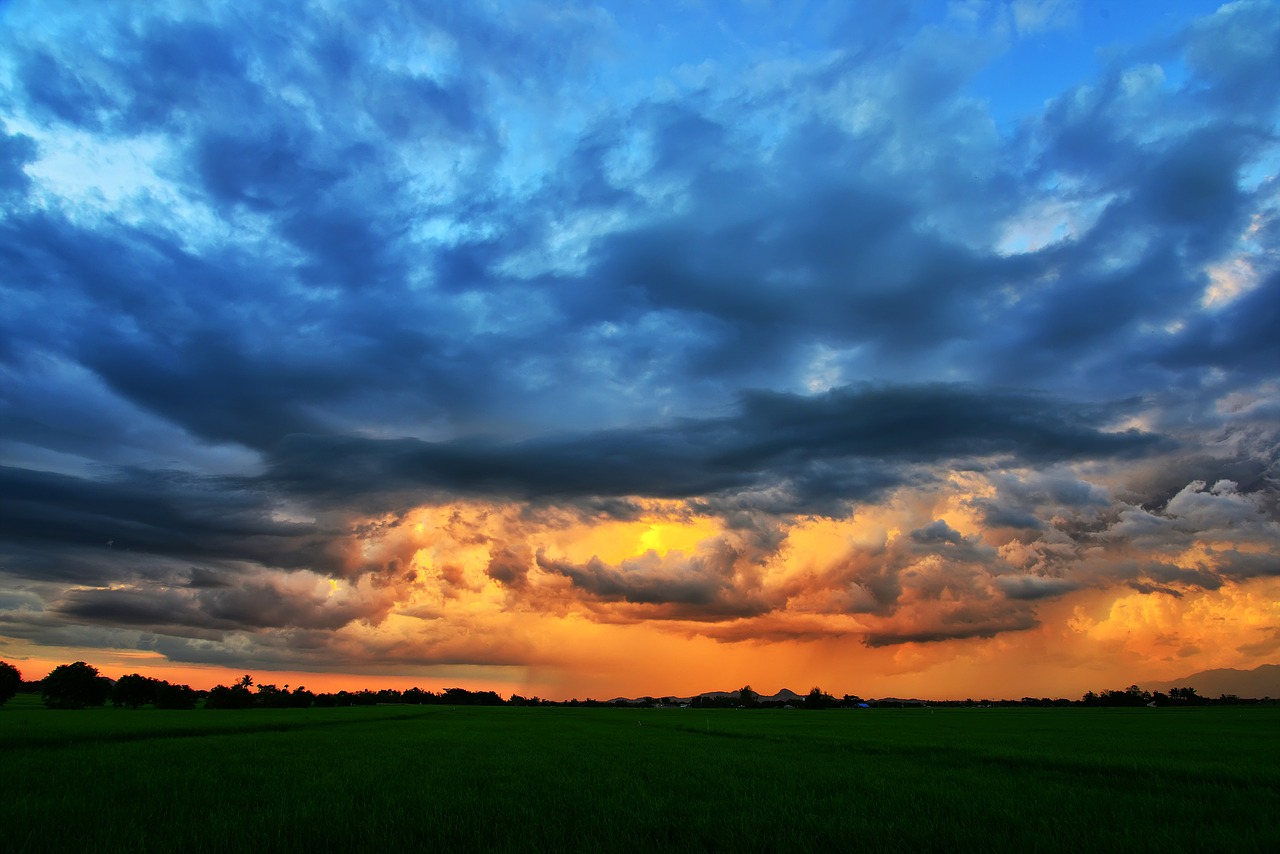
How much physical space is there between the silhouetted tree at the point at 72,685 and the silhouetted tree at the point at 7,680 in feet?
18.9

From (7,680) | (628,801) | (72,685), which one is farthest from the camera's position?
(72,685)

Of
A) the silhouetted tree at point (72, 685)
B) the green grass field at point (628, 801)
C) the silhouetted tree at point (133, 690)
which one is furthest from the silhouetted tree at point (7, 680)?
the green grass field at point (628, 801)

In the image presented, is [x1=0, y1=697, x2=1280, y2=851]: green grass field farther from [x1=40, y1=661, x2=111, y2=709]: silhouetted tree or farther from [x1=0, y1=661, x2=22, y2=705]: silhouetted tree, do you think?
[x1=40, y1=661, x2=111, y2=709]: silhouetted tree

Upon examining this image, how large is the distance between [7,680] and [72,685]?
35.8 feet

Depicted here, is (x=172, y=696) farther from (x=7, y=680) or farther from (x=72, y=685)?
(x=7, y=680)

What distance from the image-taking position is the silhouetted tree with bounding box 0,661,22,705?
293 ft

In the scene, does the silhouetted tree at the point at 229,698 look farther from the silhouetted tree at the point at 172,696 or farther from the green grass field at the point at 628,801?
the green grass field at the point at 628,801

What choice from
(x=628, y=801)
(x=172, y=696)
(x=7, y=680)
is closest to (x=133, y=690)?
(x=172, y=696)

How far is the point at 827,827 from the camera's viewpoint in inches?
380

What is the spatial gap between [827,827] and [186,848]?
8589mm

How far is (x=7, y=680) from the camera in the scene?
3551 inches

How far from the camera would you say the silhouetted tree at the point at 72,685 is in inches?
3922

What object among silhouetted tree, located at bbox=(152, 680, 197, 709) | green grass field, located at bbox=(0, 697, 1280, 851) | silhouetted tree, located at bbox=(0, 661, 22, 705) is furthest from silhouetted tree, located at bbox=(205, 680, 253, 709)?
green grass field, located at bbox=(0, 697, 1280, 851)

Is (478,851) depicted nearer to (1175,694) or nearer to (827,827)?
(827,827)
